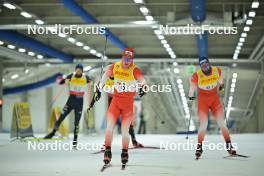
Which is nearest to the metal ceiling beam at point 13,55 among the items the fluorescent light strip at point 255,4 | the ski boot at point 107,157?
the fluorescent light strip at point 255,4

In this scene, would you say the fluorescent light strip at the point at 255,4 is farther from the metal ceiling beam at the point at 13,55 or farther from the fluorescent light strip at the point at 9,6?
the metal ceiling beam at the point at 13,55

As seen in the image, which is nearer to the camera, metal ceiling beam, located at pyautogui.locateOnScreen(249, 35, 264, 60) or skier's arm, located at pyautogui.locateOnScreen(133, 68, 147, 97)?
skier's arm, located at pyautogui.locateOnScreen(133, 68, 147, 97)

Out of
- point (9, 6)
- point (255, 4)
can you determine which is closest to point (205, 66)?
point (255, 4)

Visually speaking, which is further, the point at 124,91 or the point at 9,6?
the point at 9,6

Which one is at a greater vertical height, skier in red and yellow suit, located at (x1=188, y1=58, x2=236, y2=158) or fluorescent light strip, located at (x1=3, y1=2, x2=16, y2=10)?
fluorescent light strip, located at (x1=3, y1=2, x2=16, y2=10)

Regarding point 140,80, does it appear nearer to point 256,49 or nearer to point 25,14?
point 25,14

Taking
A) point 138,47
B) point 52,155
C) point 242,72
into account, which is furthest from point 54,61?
point 52,155

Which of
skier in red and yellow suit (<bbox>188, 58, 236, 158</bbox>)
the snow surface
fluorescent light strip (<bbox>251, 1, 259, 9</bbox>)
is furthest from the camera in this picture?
fluorescent light strip (<bbox>251, 1, 259, 9</bbox>)

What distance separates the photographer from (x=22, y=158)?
1101 cm

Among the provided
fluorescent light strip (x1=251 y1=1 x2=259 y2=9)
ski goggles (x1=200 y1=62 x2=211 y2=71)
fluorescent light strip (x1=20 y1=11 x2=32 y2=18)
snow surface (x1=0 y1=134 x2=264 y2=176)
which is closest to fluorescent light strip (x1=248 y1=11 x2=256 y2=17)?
fluorescent light strip (x1=251 y1=1 x2=259 y2=9)

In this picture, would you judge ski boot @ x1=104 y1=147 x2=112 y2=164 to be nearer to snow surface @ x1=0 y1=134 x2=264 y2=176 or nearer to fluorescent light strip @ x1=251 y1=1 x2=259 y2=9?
snow surface @ x1=0 y1=134 x2=264 y2=176

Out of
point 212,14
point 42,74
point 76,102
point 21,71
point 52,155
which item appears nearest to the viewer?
point 52,155

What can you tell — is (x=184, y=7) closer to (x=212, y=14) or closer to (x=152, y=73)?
(x=212, y=14)

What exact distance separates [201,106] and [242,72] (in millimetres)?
20791
